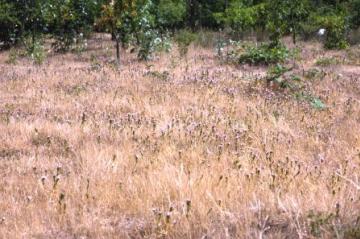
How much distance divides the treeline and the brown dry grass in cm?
769

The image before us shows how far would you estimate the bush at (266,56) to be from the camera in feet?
46.8

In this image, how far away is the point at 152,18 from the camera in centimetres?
2108

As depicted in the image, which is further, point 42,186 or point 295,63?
point 295,63

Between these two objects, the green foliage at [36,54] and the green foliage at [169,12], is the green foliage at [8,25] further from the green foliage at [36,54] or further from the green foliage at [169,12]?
the green foliage at [169,12]

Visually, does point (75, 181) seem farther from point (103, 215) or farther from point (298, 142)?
point (298, 142)

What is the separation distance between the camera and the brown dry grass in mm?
3688

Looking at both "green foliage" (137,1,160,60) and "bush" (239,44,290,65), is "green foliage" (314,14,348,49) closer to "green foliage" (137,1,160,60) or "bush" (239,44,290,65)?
"bush" (239,44,290,65)

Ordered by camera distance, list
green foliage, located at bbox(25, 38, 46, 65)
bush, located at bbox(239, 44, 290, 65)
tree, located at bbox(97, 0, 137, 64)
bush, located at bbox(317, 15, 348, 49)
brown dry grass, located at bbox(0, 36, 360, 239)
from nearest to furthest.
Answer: brown dry grass, located at bbox(0, 36, 360, 239)
bush, located at bbox(239, 44, 290, 65)
tree, located at bbox(97, 0, 137, 64)
green foliage, located at bbox(25, 38, 46, 65)
bush, located at bbox(317, 15, 348, 49)

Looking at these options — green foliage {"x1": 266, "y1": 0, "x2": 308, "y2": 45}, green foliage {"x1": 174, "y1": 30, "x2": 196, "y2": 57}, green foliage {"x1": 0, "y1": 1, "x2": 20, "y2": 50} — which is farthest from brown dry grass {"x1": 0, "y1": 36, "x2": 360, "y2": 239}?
green foliage {"x1": 0, "y1": 1, "x2": 20, "y2": 50}

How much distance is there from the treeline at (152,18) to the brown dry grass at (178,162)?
7.69m

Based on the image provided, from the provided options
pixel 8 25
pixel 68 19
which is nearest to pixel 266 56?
pixel 68 19

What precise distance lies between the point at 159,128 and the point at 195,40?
15.5 metres

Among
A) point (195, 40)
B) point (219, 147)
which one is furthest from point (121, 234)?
point (195, 40)

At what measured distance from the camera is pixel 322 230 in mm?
3301
